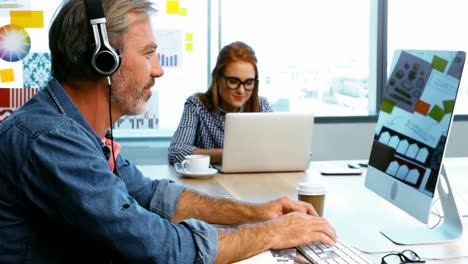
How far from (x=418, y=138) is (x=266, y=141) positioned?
2.77 ft

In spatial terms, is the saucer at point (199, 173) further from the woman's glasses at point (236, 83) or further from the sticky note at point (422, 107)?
the sticky note at point (422, 107)

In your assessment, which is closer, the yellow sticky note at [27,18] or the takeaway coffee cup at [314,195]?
the takeaway coffee cup at [314,195]

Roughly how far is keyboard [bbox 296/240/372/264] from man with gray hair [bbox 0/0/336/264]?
21 millimetres

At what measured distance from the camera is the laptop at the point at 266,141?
2.44m

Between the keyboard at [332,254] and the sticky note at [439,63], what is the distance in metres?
0.51

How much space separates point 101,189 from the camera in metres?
1.27

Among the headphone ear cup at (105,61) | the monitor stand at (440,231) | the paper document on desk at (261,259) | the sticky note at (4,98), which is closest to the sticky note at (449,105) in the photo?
the monitor stand at (440,231)

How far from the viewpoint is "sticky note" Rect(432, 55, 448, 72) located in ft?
5.44

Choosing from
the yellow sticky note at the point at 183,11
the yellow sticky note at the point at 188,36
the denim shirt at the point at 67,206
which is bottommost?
the denim shirt at the point at 67,206

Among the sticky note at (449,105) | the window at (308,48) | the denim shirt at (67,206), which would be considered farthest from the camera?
the window at (308,48)

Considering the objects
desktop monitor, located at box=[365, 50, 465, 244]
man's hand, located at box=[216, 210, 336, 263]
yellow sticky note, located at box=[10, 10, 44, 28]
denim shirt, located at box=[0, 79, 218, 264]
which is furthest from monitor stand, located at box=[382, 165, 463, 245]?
yellow sticky note, located at box=[10, 10, 44, 28]

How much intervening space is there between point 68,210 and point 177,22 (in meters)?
3.08

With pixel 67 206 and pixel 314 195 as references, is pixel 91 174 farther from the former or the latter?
pixel 314 195

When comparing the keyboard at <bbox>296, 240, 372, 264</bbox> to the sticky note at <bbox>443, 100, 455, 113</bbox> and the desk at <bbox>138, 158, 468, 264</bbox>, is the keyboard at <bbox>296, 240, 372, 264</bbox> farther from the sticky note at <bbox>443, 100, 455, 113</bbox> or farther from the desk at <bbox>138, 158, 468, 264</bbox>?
the sticky note at <bbox>443, 100, 455, 113</bbox>
